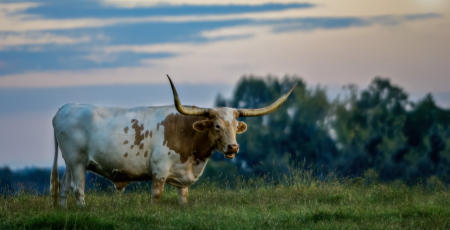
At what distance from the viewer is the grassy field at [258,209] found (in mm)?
11328

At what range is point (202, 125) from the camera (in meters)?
13.8

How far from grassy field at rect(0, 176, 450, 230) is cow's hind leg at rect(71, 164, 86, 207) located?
0.19 meters

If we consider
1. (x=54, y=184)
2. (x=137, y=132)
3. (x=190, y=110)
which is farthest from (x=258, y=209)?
(x=54, y=184)

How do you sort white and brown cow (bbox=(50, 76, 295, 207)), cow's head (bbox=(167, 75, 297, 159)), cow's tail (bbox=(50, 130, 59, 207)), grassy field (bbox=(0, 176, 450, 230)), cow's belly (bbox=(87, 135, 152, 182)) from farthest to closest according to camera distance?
cow's tail (bbox=(50, 130, 59, 207)) < cow's belly (bbox=(87, 135, 152, 182)) < white and brown cow (bbox=(50, 76, 295, 207)) < cow's head (bbox=(167, 75, 297, 159)) < grassy field (bbox=(0, 176, 450, 230))

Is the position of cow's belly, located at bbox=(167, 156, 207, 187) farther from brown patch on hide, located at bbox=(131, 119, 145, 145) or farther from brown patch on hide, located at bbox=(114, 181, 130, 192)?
brown patch on hide, located at bbox=(114, 181, 130, 192)

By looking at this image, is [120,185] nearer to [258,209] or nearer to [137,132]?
[137,132]

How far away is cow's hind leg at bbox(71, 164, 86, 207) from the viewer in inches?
545

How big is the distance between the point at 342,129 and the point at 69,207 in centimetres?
6302

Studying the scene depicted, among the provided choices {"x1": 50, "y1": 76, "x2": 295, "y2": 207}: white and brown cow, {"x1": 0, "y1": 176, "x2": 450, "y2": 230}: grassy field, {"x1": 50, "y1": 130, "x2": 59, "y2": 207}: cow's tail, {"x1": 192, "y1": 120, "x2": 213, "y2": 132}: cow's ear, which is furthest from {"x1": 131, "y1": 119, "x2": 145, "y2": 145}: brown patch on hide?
{"x1": 50, "y1": 130, "x2": 59, "y2": 207}: cow's tail

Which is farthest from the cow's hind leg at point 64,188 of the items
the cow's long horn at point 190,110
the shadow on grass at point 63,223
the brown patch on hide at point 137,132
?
the shadow on grass at point 63,223

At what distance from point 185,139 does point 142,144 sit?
2.53ft

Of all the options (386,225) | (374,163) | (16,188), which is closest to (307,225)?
(386,225)

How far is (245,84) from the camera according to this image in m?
82.1

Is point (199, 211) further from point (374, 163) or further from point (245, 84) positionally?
point (245, 84)
